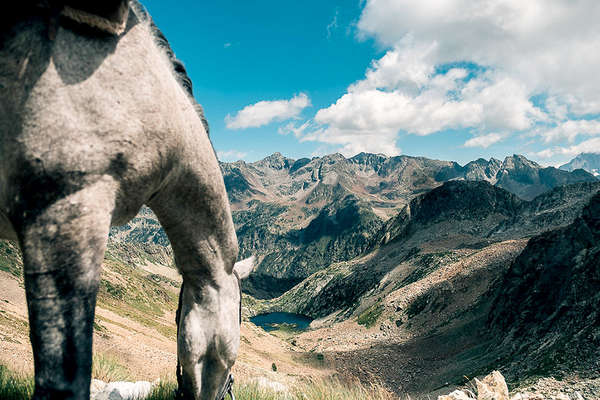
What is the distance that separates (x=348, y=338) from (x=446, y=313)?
55.2 ft

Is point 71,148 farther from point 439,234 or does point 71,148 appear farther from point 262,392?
point 439,234

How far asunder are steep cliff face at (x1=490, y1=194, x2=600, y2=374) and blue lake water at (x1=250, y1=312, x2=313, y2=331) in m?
81.9

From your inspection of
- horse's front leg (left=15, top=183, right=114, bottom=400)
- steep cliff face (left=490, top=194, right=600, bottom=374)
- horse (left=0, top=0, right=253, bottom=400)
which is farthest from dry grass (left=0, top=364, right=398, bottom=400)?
steep cliff face (left=490, top=194, right=600, bottom=374)

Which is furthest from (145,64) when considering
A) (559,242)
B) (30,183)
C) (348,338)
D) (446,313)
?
(348,338)

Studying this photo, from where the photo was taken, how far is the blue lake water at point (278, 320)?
4493 inches

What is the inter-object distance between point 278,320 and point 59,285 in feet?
444

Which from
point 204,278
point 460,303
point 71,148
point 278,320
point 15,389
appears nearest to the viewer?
point 71,148

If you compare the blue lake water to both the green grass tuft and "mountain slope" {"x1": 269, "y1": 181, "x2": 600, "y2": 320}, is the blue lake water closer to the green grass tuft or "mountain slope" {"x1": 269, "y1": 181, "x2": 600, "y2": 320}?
"mountain slope" {"x1": 269, "y1": 181, "x2": 600, "y2": 320}

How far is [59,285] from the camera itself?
6.33 feet

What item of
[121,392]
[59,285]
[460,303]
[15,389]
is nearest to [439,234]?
[460,303]

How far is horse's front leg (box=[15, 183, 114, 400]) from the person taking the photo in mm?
1895

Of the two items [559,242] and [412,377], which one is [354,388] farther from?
[559,242]

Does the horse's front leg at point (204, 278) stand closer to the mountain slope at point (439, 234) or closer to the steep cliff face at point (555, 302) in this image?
the steep cliff face at point (555, 302)

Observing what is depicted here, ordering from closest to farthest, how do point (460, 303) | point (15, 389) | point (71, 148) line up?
point (71, 148) → point (15, 389) → point (460, 303)
